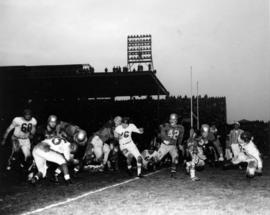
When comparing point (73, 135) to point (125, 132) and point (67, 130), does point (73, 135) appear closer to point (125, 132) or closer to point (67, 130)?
point (67, 130)

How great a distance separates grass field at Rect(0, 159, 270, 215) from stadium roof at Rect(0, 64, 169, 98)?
1109 cm

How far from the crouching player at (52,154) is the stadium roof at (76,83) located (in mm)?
11128

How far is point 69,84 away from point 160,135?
12274 millimetres

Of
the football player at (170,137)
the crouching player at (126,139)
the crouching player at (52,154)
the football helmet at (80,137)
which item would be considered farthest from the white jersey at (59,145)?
the football player at (170,137)

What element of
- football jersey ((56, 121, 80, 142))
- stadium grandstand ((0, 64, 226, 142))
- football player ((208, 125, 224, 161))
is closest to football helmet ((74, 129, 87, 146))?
football jersey ((56, 121, 80, 142))

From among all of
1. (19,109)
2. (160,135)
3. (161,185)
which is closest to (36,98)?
(19,109)

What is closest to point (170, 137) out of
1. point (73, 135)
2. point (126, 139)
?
point (126, 139)

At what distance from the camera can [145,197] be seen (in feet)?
19.4

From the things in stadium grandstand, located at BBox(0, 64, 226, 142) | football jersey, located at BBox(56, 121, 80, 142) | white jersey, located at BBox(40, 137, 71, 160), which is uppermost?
stadium grandstand, located at BBox(0, 64, 226, 142)

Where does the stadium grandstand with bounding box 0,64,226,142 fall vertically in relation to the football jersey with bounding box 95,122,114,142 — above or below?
above

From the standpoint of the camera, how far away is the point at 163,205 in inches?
206

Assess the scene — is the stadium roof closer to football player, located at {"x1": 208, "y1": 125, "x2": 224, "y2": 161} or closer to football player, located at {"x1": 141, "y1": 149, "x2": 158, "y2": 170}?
football player, located at {"x1": 208, "y1": 125, "x2": 224, "y2": 161}

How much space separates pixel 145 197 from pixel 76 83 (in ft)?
50.8

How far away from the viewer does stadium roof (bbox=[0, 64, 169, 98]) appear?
18625 millimetres
